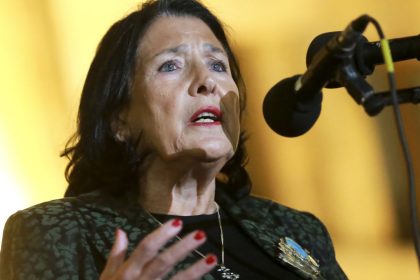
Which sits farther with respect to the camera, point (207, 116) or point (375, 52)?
point (207, 116)

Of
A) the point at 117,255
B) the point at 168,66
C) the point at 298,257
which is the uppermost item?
the point at 168,66

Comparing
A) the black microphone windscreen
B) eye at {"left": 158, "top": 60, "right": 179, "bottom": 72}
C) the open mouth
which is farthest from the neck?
the black microphone windscreen

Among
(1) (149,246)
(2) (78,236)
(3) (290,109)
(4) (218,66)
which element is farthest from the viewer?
(4) (218,66)

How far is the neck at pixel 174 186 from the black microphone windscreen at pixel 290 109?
16.0 inches

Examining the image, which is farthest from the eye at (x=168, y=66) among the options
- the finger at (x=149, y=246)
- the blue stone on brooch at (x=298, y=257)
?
the finger at (x=149, y=246)

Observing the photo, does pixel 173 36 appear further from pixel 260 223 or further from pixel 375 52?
pixel 375 52

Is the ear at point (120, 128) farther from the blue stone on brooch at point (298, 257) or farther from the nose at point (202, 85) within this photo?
the blue stone on brooch at point (298, 257)

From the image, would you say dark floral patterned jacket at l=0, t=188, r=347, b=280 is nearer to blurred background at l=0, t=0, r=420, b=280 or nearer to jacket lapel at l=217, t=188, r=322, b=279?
jacket lapel at l=217, t=188, r=322, b=279

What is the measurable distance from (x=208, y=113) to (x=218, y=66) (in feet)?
0.64

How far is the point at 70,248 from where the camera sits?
1.18 meters

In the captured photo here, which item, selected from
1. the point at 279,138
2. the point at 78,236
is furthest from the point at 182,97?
the point at 279,138

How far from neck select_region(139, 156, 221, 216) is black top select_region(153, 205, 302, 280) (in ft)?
0.09

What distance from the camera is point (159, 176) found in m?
1.38

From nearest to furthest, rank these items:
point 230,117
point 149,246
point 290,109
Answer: point 149,246
point 290,109
point 230,117
